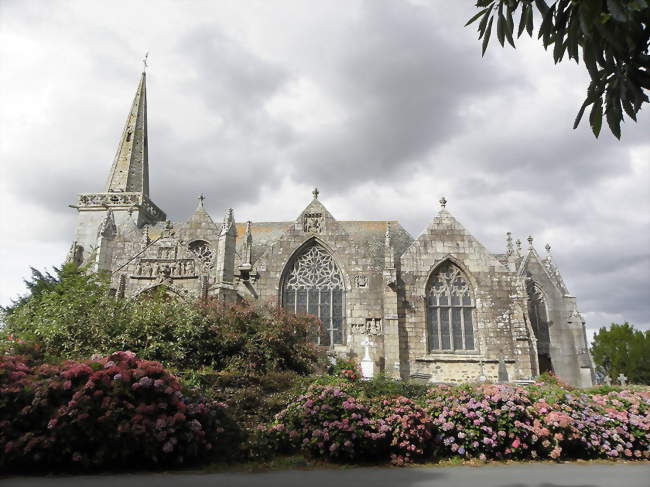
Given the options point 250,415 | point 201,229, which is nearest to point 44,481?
point 250,415

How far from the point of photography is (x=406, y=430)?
7.85 m

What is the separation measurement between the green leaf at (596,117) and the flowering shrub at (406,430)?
5.85 m

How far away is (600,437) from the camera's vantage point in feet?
28.2

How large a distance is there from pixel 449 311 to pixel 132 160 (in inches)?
1122

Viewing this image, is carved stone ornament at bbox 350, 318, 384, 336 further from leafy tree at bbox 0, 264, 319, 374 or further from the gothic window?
the gothic window

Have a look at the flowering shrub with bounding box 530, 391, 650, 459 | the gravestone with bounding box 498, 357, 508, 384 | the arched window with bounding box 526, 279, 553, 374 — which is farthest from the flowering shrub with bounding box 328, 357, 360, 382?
the arched window with bounding box 526, 279, 553, 374

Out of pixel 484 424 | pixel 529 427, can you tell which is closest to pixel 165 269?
pixel 484 424

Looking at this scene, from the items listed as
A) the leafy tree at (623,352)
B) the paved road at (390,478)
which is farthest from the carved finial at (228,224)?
the leafy tree at (623,352)

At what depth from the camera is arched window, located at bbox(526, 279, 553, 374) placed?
73.2ft

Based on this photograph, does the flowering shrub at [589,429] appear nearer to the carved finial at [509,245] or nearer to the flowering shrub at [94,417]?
the flowering shrub at [94,417]

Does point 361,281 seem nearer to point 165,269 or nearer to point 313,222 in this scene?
point 313,222

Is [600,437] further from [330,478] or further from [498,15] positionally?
[498,15]

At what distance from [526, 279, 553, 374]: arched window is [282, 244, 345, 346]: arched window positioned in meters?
9.74

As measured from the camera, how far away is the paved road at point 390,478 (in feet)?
19.9
